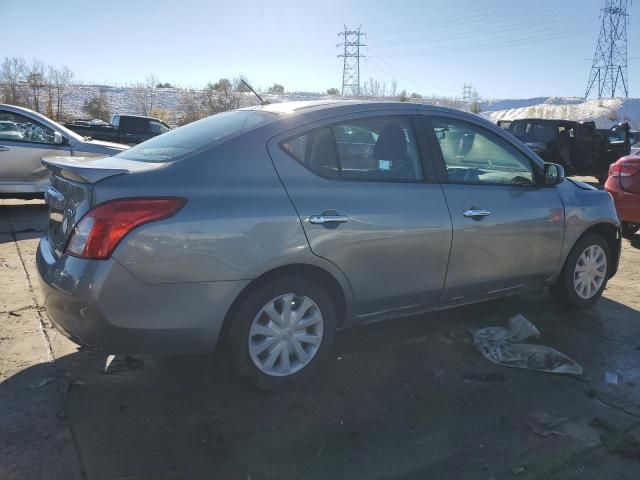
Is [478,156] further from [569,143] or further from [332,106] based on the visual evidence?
[569,143]

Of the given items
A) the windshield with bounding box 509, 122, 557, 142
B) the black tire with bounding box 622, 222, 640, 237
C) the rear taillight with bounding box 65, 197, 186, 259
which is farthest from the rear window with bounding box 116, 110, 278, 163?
the windshield with bounding box 509, 122, 557, 142

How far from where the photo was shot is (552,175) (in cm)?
431

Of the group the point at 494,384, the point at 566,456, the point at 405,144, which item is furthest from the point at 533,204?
the point at 566,456

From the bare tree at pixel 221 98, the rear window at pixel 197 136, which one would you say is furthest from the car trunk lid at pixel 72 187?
the bare tree at pixel 221 98

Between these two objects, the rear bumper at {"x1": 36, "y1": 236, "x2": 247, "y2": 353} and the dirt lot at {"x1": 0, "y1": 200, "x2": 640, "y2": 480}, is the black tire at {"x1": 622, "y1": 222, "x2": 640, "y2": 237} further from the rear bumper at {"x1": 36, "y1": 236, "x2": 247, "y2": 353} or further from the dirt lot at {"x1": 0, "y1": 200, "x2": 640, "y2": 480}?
the rear bumper at {"x1": 36, "y1": 236, "x2": 247, "y2": 353}

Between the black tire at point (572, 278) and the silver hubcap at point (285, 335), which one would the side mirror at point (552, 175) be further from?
the silver hubcap at point (285, 335)

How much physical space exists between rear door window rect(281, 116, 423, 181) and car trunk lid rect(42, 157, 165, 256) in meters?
Answer: 0.85

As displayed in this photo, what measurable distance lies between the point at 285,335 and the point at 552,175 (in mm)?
2538

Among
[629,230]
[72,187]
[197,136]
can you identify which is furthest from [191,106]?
[72,187]

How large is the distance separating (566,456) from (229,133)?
97.5 inches

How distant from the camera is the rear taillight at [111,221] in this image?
2.68m

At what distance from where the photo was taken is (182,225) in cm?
276

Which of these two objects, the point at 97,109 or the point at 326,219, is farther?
the point at 97,109

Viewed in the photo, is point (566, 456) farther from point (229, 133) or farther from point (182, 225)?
point (229, 133)
